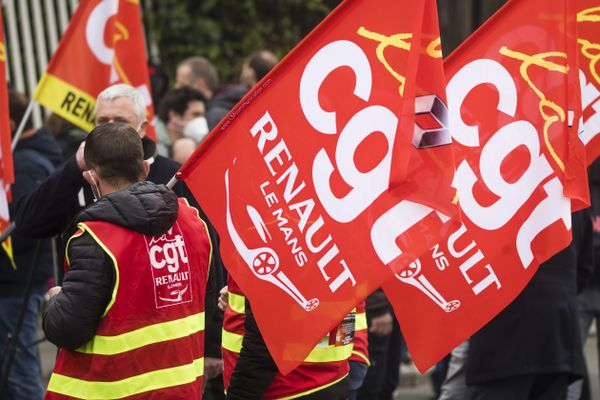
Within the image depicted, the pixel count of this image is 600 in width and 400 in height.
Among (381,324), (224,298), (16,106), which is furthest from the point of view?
(16,106)

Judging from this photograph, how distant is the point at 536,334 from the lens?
20.0 feet

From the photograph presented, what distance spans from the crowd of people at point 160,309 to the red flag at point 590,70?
21.0 inches

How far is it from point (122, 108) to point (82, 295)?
152 centimetres

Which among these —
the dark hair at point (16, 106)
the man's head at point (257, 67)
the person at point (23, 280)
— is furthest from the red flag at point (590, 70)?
the man's head at point (257, 67)

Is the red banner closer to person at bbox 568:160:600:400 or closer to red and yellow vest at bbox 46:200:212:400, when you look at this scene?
red and yellow vest at bbox 46:200:212:400

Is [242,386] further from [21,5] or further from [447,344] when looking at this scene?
[21,5]

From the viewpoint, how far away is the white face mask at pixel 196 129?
889cm

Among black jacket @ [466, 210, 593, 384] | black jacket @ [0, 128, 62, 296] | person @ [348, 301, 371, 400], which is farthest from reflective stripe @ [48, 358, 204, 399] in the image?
black jacket @ [0, 128, 62, 296]

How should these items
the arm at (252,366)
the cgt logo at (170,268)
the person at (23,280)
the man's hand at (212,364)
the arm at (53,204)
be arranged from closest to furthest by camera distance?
the cgt logo at (170,268) → the arm at (252,366) → the arm at (53,204) → the man's hand at (212,364) → the person at (23,280)

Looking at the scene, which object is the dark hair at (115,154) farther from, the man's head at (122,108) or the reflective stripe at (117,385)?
the man's head at (122,108)

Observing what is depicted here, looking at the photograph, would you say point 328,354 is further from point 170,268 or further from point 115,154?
point 115,154

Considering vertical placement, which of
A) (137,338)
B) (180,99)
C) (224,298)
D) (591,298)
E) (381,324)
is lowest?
(591,298)

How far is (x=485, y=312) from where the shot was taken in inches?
198

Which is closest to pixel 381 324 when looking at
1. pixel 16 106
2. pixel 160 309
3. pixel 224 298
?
pixel 224 298
